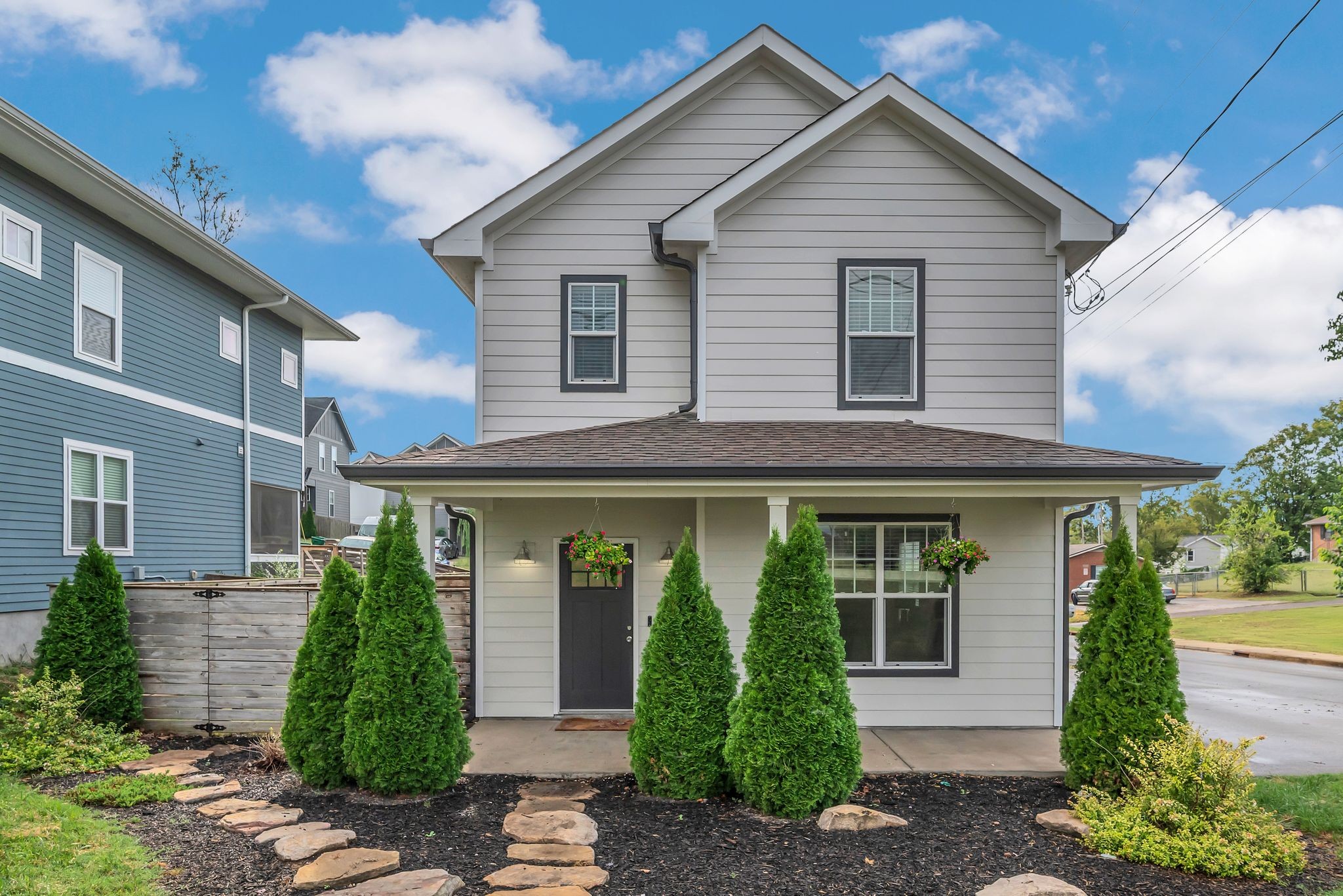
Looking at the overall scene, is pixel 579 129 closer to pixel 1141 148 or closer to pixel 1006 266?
pixel 1141 148

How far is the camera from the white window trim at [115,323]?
11164 mm

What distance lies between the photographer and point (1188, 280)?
1622cm

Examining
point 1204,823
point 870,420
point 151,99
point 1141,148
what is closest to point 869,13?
point 1141,148

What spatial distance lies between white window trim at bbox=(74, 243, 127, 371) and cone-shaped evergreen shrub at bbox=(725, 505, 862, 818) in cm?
1035

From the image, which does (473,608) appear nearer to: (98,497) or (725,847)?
(725,847)

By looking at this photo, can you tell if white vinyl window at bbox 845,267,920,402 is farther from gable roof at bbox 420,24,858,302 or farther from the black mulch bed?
the black mulch bed

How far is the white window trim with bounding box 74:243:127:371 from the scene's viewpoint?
11164mm

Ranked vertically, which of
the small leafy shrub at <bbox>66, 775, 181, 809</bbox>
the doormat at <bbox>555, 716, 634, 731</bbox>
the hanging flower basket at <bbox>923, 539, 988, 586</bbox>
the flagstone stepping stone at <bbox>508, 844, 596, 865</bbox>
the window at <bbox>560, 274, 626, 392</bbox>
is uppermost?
the window at <bbox>560, 274, 626, 392</bbox>

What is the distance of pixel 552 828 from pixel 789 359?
206 inches

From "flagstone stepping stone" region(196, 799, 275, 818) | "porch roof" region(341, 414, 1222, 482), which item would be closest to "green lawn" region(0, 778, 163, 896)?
"flagstone stepping stone" region(196, 799, 275, 818)

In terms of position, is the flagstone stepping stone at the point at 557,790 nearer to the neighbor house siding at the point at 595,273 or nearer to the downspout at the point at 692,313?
the neighbor house siding at the point at 595,273

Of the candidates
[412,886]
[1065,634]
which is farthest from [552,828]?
[1065,634]

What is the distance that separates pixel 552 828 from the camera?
540 centimetres

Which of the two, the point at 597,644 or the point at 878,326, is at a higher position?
the point at 878,326
